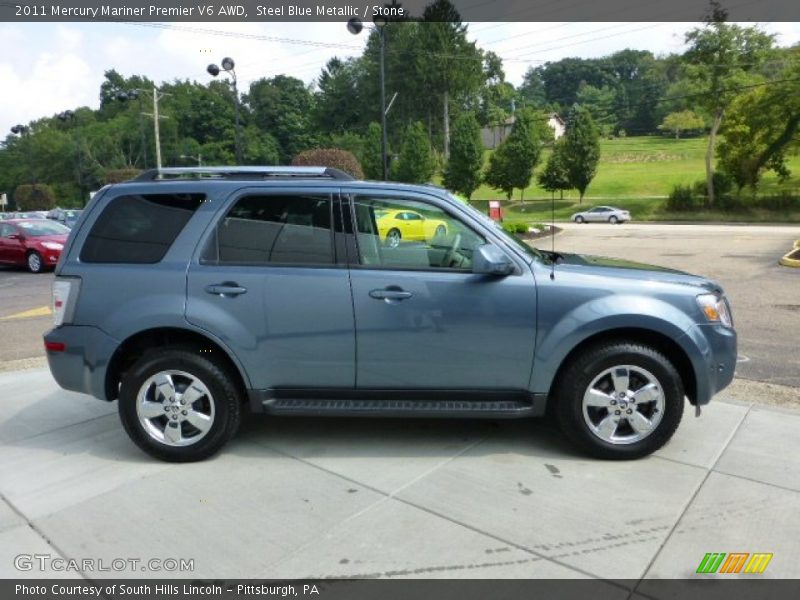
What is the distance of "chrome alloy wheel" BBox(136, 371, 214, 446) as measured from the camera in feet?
13.0

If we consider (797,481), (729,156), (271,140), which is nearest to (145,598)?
(797,481)

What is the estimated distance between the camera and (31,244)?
643 inches

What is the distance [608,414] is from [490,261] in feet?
3.99

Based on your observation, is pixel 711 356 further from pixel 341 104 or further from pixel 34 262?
pixel 341 104

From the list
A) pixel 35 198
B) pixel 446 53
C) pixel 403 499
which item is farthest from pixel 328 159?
pixel 35 198

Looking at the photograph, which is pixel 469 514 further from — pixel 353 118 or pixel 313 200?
pixel 353 118

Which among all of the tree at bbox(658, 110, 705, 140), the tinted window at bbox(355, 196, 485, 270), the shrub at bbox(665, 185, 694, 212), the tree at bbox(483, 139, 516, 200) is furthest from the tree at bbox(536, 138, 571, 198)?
the tinted window at bbox(355, 196, 485, 270)

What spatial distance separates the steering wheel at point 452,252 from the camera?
3.98 meters

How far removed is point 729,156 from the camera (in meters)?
45.0

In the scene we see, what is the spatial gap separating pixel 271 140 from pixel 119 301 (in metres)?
78.2

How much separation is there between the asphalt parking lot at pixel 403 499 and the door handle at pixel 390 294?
3.46 ft

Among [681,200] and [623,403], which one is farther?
[681,200]

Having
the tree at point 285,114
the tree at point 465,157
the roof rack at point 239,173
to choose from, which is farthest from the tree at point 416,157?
the roof rack at point 239,173

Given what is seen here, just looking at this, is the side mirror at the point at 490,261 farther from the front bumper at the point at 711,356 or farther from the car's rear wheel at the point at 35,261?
the car's rear wheel at the point at 35,261
